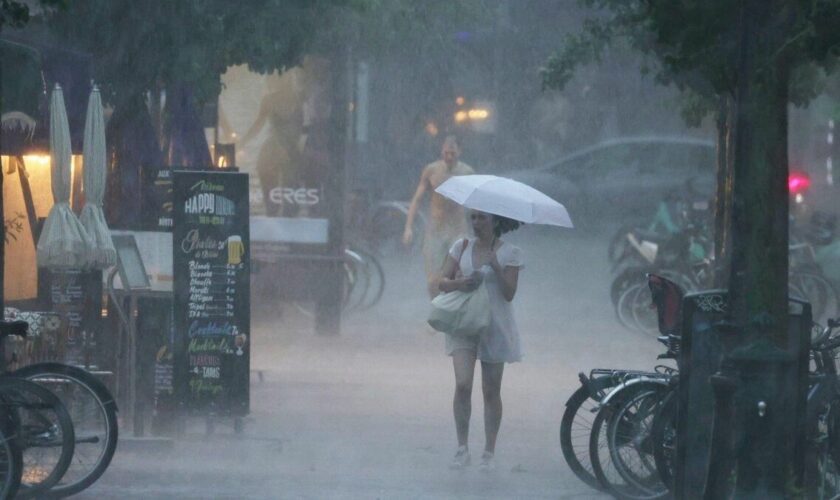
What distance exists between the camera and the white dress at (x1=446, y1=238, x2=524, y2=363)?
8383mm

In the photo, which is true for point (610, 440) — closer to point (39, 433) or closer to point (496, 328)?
point (496, 328)

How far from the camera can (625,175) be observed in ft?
81.7

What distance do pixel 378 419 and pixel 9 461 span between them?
3.86m

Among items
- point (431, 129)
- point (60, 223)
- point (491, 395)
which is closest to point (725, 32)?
point (491, 395)

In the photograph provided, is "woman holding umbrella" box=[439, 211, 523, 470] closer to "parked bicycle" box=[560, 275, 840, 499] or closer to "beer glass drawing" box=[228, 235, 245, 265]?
"parked bicycle" box=[560, 275, 840, 499]

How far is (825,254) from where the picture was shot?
16.2m

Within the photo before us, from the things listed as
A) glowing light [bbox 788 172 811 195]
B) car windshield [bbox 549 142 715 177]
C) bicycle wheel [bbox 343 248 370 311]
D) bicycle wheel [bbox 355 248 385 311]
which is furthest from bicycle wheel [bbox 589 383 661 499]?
car windshield [bbox 549 142 715 177]

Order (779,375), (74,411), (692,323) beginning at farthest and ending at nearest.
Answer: (74,411) < (692,323) < (779,375)

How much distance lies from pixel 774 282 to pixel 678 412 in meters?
1.08

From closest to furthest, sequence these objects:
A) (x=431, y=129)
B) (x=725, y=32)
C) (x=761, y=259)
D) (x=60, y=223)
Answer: (x=761, y=259) → (x=725, y=32) → (x=60, y=223) → (x=431, y=129)

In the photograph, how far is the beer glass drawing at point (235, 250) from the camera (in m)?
9.02

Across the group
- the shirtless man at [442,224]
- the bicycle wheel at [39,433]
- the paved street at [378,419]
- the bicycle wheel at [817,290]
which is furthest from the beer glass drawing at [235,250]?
the bicycle wheel at [817,290]

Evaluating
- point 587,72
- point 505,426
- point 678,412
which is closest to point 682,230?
point 505,426

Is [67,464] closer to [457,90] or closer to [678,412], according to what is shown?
[678,412]
